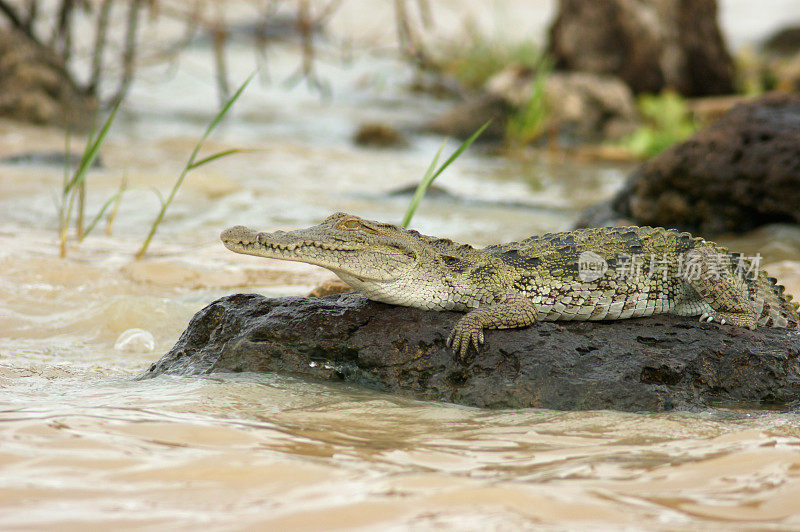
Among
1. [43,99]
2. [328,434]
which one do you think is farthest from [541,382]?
[43,99]

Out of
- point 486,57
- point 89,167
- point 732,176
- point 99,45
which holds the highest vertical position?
point 486,57

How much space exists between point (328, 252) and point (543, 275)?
3.76 feet

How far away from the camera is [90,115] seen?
14750mm

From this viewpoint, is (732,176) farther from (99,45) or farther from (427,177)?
(99,45)

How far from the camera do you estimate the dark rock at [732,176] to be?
771 cm

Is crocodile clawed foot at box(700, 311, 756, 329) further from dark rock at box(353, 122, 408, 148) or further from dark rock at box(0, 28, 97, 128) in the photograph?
dark rock at box(353, 122, 408, 148)

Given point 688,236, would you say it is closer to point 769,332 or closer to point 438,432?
point 769,332

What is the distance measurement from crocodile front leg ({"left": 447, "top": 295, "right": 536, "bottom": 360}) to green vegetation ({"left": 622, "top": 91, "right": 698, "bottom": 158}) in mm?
10903

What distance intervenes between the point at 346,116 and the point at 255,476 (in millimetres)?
17722

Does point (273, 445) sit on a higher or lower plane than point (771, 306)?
lower

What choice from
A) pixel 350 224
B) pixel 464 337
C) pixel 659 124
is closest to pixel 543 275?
pixel 464 337

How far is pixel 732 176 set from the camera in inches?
311

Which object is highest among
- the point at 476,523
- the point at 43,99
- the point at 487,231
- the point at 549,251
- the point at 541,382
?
the point at 43,99

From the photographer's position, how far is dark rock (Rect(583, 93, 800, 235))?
771cm
